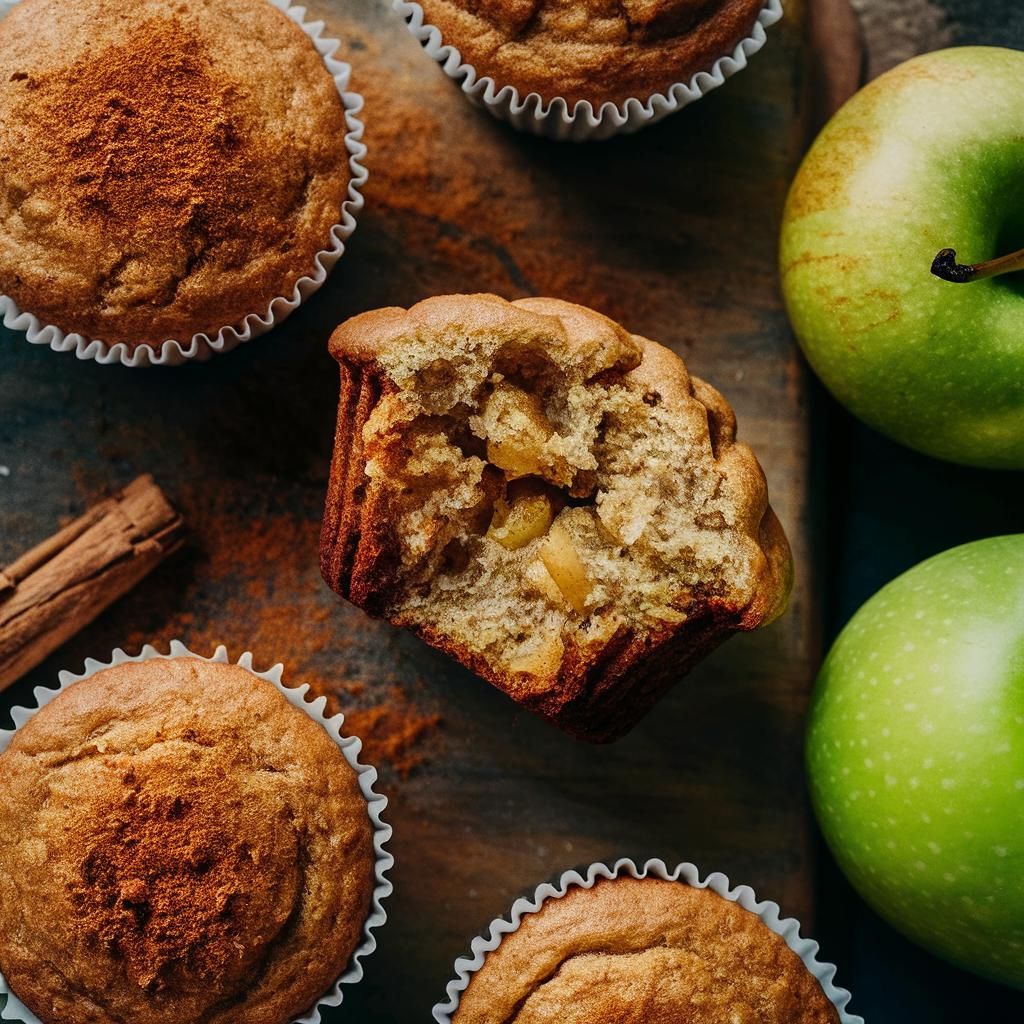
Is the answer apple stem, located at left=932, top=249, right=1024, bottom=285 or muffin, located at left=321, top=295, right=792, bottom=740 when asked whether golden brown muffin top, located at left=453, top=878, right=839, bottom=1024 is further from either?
apple stem, located at left=932, top=249, right=1024, bottom=285

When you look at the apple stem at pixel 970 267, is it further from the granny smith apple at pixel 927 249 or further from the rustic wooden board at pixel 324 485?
the rustic wooden board at pixel 324 485

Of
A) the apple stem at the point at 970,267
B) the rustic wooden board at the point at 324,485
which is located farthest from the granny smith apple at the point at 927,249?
the rustic wooden board at the point at 324,485

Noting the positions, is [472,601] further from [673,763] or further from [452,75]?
[452,75]

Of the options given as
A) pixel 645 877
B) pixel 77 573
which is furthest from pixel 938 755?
pixel 77 573

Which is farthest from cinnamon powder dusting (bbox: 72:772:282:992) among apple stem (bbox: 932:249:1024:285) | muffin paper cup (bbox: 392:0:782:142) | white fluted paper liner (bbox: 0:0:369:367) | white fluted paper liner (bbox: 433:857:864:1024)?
apple stem (bbox: 932:249:1024:285)

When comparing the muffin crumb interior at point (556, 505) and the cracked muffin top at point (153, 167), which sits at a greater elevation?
the cracked muffin top at point (153, 167)

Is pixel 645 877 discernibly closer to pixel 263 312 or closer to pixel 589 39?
pixel 263 312
